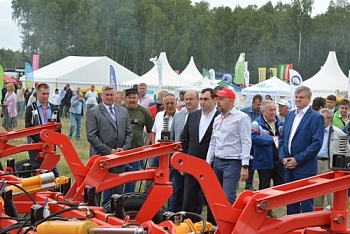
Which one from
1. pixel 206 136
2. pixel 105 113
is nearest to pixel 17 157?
pixel 105 113

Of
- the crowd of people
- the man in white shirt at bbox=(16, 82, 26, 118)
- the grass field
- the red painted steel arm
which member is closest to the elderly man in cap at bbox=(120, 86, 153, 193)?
the crowd of people

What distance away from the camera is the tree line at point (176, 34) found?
61.0 metres

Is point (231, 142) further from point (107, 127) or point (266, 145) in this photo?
point (266, 145)

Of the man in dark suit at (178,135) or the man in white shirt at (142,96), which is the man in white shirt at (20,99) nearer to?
the man in white shirt at (142,96)

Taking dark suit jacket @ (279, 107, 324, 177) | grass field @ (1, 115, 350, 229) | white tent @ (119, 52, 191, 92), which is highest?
white tent @ (119, 52, 191, 92)

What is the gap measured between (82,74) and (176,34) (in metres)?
31.0

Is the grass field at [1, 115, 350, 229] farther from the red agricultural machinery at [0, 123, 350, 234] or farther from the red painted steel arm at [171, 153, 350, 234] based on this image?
the red painted steel arm at [171, 153, 350, 234]

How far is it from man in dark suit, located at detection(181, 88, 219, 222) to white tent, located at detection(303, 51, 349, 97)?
24.7m

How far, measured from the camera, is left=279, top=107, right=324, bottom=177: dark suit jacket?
22.4 ft

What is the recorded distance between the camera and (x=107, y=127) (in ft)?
25.5

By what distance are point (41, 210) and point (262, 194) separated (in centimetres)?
150

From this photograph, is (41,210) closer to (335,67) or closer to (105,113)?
(105,113)

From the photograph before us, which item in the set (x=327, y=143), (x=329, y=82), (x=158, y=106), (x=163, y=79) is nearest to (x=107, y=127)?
(x=158, y=106)

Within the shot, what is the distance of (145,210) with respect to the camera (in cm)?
565
